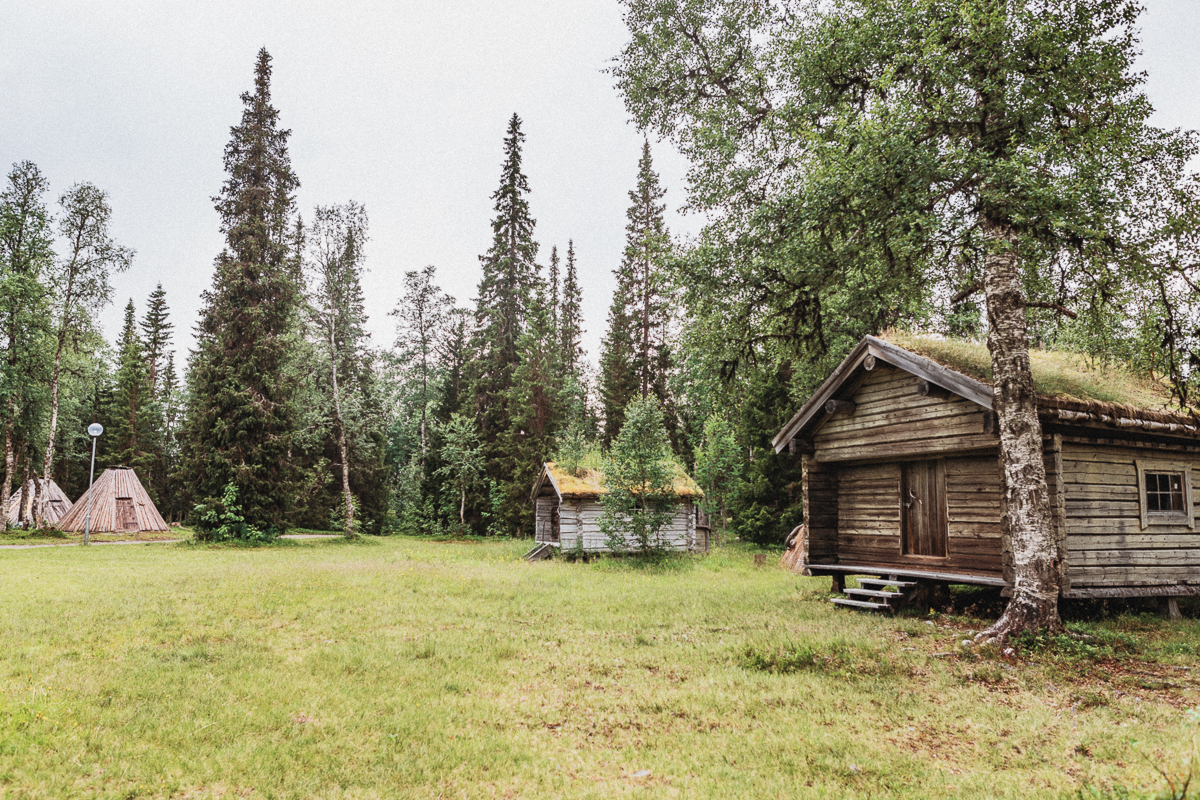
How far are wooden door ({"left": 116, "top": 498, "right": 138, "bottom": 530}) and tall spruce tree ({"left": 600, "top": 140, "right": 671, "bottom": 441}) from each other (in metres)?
27.8

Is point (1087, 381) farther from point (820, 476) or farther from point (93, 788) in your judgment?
point (93, 788)

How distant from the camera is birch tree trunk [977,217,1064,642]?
912 centimetres

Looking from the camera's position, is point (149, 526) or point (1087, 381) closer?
point (1087, 381)

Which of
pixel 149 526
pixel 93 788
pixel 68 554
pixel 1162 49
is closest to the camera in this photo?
pixel 93 788

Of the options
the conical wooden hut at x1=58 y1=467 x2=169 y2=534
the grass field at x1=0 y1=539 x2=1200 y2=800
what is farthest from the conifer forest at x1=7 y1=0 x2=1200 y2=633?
the grass field at x1=0 y1=539 x2=1200 y2=800

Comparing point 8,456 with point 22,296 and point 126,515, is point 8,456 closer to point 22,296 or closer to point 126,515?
point 126,515

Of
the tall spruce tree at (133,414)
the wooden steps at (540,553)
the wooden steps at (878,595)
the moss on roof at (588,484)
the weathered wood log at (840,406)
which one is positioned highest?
the tall spruce tree at (133,414)

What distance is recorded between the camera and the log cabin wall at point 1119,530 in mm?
11445

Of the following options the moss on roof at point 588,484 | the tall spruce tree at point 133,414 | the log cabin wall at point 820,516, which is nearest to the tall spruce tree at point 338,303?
the moss on roof at point 588,484

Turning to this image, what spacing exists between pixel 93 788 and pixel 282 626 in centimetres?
636

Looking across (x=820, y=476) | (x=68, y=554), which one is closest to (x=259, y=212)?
(x=68, y=554)

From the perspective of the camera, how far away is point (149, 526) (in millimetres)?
35812

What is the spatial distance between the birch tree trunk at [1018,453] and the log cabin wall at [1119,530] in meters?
2.46

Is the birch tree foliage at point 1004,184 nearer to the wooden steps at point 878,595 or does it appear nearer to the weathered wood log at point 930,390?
the weathered wood log at point 930,390
